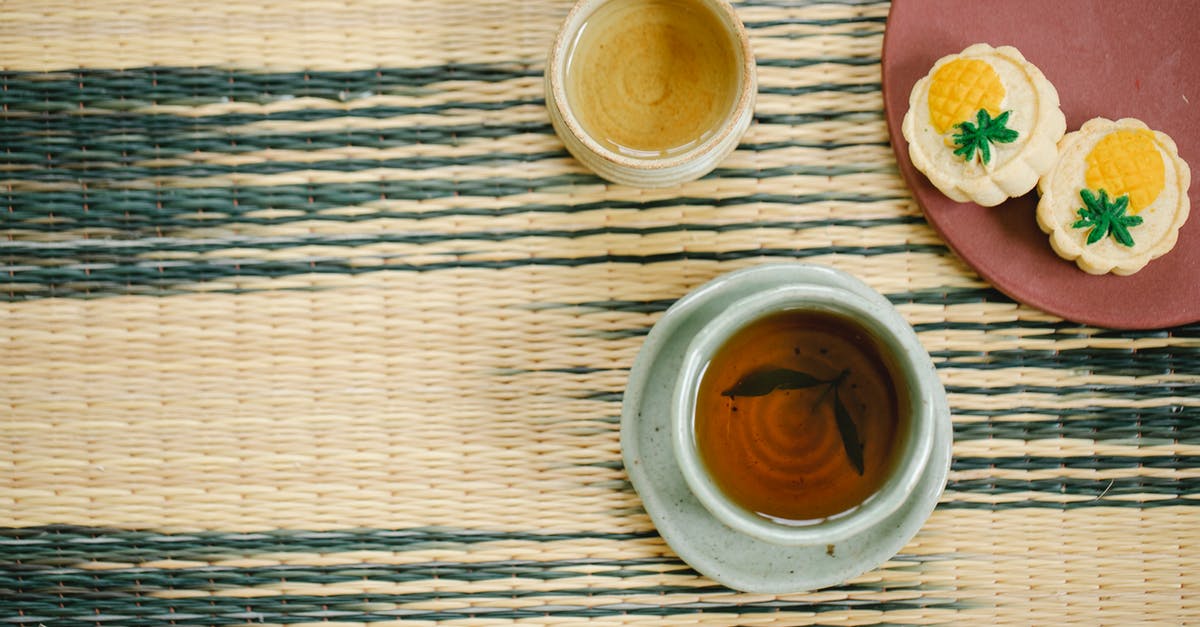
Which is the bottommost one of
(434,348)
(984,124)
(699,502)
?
(699,502)

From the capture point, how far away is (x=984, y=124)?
65 centimetres

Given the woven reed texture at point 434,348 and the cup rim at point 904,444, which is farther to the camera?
the woven reed texture at point 434,348

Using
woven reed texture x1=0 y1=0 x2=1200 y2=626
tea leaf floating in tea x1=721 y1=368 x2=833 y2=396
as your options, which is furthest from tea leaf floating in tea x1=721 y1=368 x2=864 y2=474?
woven reed texture x1=0 y1=0 x2=1200 y2=626

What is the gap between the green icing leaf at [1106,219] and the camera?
65 cm

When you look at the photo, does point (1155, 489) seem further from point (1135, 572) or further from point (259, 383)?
point (259, 383)

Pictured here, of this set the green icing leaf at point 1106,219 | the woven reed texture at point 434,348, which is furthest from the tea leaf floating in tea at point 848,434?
the green icing leaf at point 1106,219

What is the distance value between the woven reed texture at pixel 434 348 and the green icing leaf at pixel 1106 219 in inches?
3.5

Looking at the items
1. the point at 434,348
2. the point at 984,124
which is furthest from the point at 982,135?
the point at 434,348

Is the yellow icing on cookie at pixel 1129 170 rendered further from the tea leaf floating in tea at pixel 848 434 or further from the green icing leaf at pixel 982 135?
the tea leaf floating in tea at pixel 848 434

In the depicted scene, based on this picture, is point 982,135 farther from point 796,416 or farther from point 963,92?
point 796,416

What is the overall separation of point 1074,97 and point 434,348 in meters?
0.57

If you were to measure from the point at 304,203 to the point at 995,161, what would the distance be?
1.85 ft

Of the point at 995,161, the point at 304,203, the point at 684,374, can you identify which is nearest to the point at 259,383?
the point at 304,203

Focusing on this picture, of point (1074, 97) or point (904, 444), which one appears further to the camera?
point (1074, 97)
